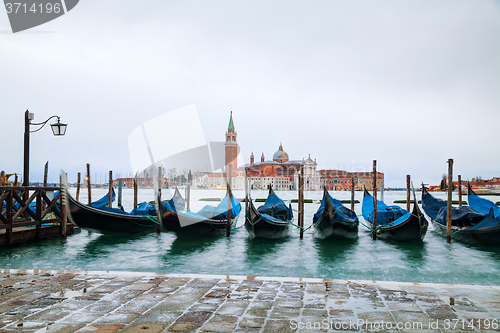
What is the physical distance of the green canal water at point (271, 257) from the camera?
16.1 feet

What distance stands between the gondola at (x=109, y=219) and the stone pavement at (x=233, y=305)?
12.6 ft

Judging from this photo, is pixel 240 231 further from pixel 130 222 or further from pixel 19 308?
pixel 19 308

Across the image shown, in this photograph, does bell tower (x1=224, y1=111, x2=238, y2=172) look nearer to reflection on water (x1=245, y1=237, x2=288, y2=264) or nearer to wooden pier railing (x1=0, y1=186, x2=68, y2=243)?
reflection on water (x1=245, y1=237, x2=288, y2=264)

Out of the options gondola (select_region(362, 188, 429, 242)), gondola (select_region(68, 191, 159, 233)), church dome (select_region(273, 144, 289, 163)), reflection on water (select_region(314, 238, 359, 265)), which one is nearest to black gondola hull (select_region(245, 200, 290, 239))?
reflection on water (select_region(314, 238, 359, 265))

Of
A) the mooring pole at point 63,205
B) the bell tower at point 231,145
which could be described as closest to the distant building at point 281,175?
the bell tower at point 231,145

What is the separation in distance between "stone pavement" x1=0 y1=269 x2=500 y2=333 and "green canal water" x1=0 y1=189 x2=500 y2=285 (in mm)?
1967

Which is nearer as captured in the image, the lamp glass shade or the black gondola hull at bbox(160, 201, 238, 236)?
the lamp glass shade

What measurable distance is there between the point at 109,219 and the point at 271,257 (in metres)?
3.45

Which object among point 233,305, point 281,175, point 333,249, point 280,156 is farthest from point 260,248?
point 280,156

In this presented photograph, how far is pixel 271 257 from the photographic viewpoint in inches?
234

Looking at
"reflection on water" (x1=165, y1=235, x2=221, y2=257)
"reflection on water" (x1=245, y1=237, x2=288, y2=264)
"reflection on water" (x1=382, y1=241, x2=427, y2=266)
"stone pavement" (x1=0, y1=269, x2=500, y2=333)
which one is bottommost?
"reflection on water" (x1=382, y1=241, x2=427, y2=266)

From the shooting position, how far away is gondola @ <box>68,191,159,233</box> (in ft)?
22.1

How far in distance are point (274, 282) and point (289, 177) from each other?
69078mm

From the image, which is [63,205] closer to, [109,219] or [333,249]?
[109,219]
